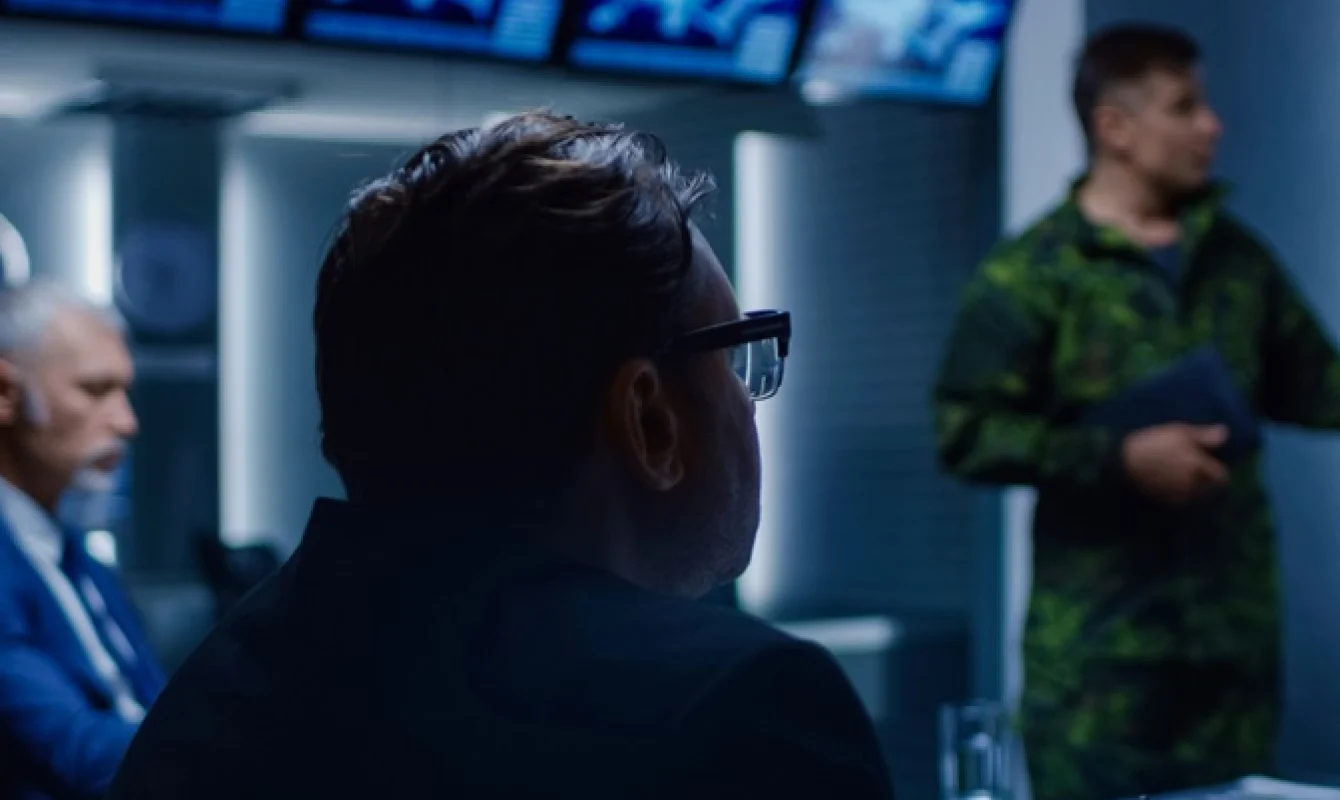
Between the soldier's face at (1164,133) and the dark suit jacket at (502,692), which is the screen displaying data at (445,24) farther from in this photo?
the dark suit jacket at (502,692)

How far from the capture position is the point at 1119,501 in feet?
8.63

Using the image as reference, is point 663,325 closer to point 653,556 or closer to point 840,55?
point 653,556

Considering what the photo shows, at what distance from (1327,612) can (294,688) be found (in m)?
3.37

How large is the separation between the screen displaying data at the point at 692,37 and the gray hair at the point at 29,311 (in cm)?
163

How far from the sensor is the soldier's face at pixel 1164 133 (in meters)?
2.77

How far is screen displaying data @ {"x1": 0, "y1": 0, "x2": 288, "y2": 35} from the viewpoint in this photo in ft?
10.9

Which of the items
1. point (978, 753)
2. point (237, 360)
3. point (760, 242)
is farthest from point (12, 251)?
point (978, 753)

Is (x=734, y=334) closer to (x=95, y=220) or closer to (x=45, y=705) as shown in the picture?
(x=45, y=705)

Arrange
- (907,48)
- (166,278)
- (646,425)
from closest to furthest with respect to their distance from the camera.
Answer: (646,425), (166,278), (907,48)

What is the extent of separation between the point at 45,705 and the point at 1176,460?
1457 mm

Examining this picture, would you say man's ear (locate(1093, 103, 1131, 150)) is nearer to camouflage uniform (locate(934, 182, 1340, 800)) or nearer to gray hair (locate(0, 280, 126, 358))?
camouflage uniform (locate(934, 182, 1340, 800))

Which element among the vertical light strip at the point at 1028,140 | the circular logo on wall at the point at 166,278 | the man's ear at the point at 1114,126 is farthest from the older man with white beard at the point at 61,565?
the vertical light strip at the point at 1028,140

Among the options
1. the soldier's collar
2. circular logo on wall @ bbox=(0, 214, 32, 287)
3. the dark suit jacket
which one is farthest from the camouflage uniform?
the dark suit jacket

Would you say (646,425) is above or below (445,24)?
below
